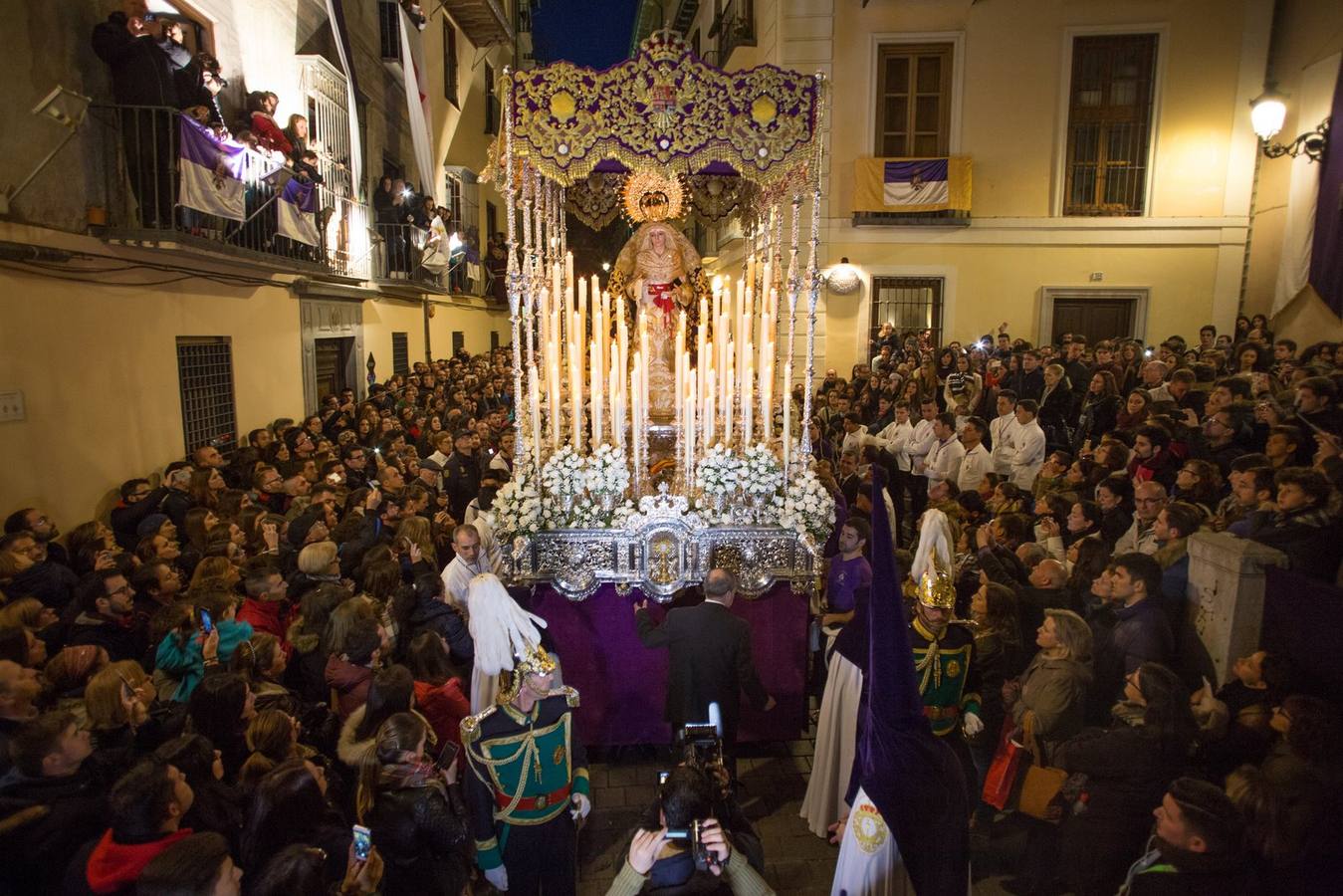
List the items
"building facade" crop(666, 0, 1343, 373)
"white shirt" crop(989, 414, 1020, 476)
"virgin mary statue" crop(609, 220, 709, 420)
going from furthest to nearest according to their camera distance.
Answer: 1. "building facade" crop(666, 0, 1343, 373)
2. "white shirt" crop(989, 414, 1020, 476)
3. "virgin mary statue" crop(609, 220, 709, 420)

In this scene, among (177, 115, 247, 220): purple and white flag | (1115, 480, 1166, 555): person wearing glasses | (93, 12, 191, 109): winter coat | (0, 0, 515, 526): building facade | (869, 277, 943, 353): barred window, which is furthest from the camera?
(869, 277, 943, 353): barred window

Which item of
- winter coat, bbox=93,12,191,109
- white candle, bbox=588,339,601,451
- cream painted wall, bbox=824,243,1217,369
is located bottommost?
white candle, bbox=588,339,601,451

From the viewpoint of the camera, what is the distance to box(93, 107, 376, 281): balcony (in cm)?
730

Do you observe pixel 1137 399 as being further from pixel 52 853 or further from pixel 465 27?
pixel 465 27

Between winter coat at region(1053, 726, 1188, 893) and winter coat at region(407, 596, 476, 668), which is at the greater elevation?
winter coat at region(407, 596, 476, 668)

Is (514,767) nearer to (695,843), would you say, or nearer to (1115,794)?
(695,843)

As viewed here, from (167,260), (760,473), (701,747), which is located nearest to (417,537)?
(760,473)

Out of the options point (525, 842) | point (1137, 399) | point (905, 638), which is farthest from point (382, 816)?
point (1137, 399)

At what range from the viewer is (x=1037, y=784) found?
3887 millimetres

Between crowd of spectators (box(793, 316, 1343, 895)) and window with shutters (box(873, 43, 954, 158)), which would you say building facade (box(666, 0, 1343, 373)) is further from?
crowd of spectators (box(793, 316, 1343, 895))

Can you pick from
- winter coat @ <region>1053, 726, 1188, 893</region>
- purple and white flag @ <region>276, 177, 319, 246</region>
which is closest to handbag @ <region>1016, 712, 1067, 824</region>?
winter coat @ <region>1053, 726, 1188, 893</region>

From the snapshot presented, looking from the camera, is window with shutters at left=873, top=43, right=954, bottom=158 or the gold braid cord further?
window with shutters at left=873, top=43, right=954, bottom=158

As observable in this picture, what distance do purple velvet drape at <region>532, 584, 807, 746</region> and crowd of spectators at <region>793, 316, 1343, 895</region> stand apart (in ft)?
1.48

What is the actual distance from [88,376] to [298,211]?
3.87 metres
